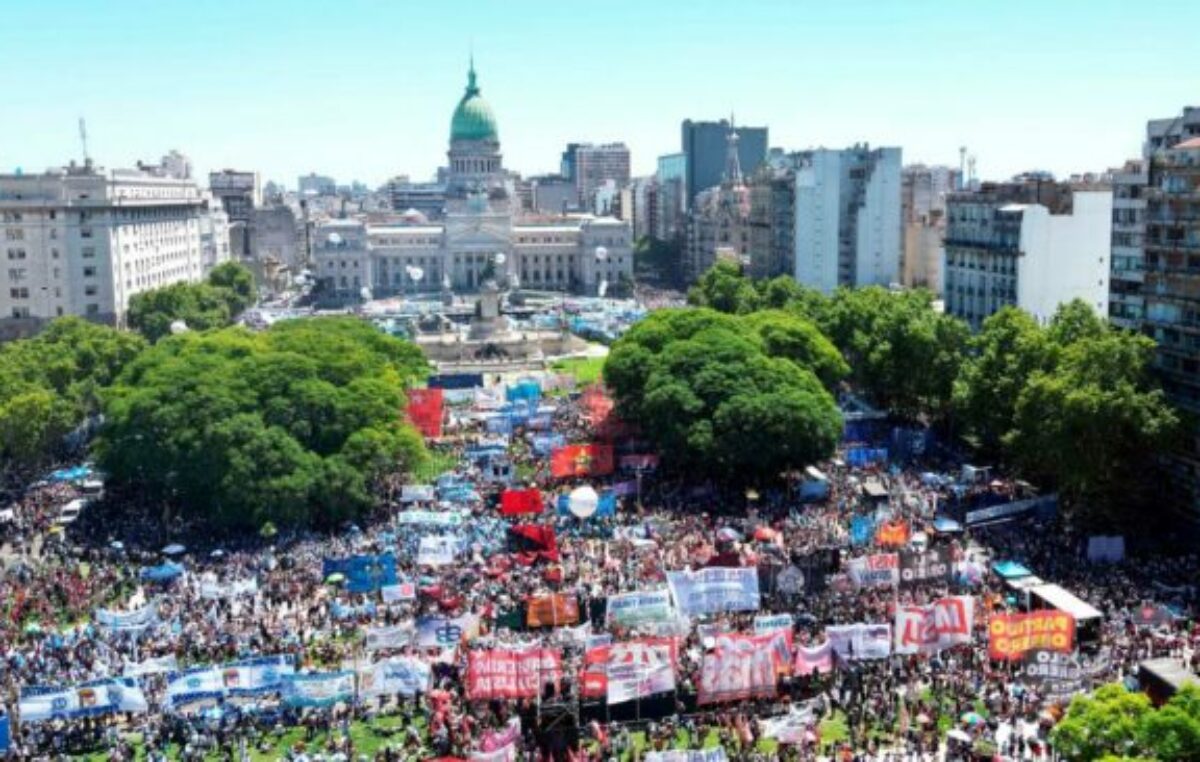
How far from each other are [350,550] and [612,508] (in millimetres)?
10522

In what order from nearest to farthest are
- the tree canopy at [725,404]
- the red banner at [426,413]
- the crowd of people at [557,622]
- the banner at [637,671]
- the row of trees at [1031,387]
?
the banner at [637,671] < the crowd of people at [557,622] < the row of trees at [1031,387] < the tree canopy at [725,404] < the red banner at [426,413]

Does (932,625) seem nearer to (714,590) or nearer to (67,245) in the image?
(714,590)

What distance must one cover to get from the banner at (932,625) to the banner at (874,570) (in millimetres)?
4471

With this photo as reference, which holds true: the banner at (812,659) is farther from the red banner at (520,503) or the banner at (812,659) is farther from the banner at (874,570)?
the red banner at (520,503)

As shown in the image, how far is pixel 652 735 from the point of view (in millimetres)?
32375

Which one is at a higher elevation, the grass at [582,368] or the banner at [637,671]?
the banner at [637,671]

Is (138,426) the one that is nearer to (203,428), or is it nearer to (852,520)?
(203,428)

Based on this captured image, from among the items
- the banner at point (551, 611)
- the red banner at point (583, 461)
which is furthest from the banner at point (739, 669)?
the red banner at point (583, 461)

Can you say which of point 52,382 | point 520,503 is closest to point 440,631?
point 520,503

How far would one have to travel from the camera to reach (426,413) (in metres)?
70.8

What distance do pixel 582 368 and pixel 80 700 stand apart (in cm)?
7440

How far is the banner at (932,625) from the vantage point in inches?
1375

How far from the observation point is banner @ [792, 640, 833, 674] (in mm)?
33875

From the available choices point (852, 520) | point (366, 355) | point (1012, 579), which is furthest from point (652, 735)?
point (366, 355)
